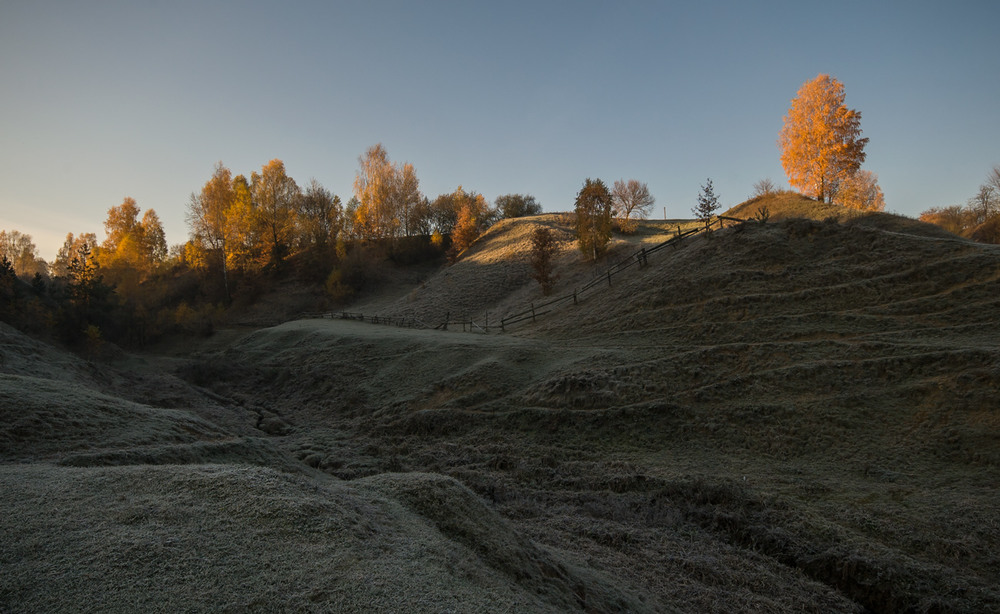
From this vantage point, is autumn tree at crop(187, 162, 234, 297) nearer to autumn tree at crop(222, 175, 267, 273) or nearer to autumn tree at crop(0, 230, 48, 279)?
autumn tree at crop(222, 175, 267, 273)

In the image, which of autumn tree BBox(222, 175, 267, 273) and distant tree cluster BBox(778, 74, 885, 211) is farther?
autumn tree BBox(222, 175, 267, 273)

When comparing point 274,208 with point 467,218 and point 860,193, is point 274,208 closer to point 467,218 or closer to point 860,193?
point 467,218

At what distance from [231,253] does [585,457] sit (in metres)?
44.7

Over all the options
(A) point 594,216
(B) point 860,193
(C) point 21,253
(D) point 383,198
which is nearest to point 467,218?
(D) point 383,198

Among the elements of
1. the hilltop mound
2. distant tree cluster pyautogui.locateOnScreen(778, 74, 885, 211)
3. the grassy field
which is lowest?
the grassy field

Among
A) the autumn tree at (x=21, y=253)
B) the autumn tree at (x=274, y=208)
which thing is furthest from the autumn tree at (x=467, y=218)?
the autumn tree at (x=21, y=253)

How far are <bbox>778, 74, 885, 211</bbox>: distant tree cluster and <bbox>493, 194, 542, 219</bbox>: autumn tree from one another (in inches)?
1425

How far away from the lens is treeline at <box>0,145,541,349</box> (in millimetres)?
29234

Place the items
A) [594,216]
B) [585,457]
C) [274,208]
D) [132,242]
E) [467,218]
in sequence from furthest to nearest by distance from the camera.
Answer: [467,218]
[274,208]
[132,242]
[594,216]
[585,457]

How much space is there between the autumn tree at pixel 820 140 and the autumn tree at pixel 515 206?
119 ft

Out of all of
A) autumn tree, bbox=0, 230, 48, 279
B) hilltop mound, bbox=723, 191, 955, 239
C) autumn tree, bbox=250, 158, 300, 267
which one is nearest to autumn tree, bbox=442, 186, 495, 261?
autumn tree, bbox=250, 158, 300, 267

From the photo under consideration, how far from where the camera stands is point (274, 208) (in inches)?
1937

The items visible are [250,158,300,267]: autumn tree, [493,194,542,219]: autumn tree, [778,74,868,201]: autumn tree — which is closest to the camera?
[778,74,868,201]: autumn tree

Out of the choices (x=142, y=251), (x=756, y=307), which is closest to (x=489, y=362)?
(x=756, y=307)
